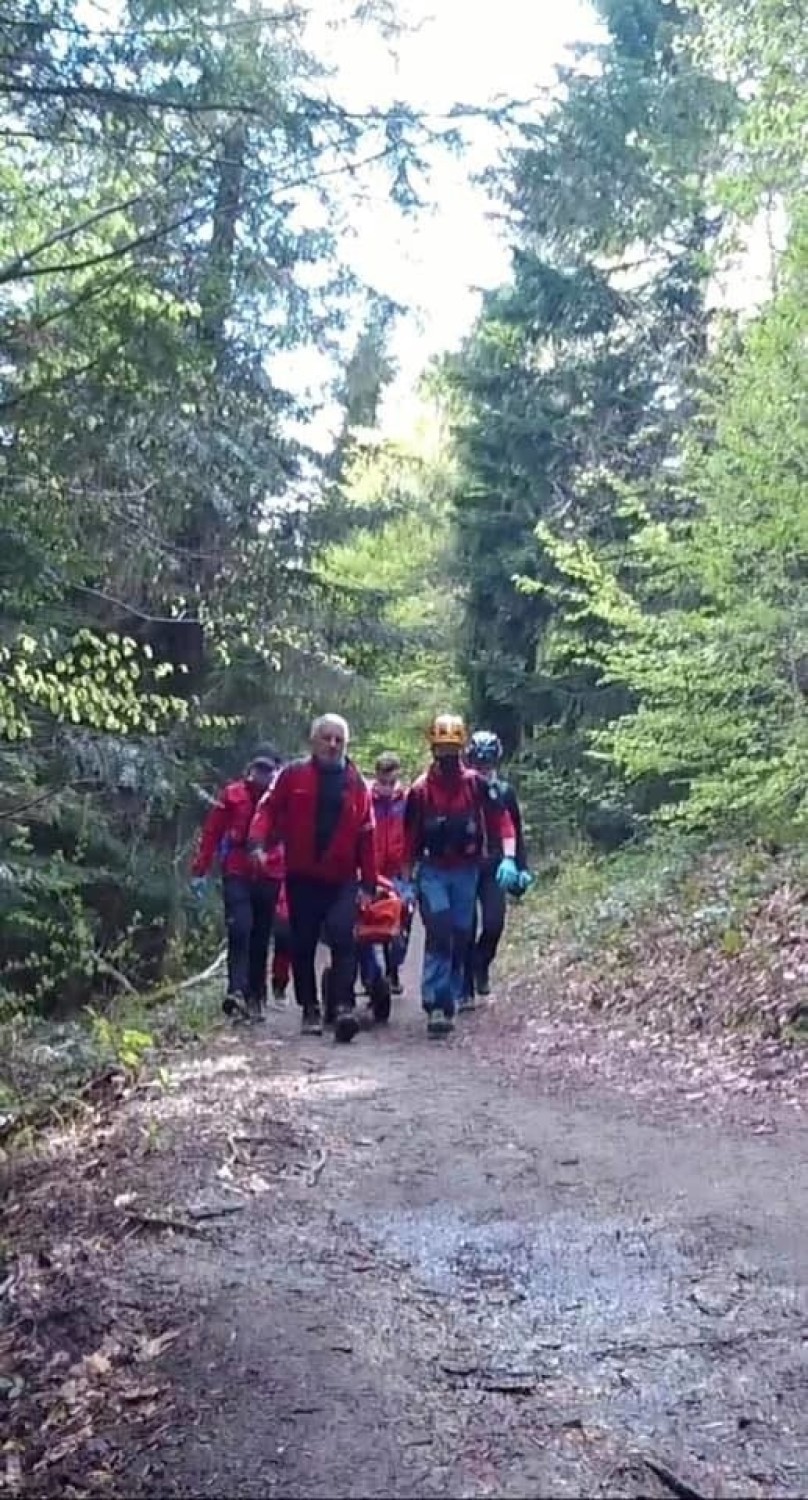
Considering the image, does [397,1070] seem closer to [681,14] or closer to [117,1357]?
[117,1357]

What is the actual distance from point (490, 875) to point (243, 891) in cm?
189

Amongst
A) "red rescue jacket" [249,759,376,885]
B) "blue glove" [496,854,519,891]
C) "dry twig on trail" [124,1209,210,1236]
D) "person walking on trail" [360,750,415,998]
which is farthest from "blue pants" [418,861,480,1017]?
"dry twig on trail" [124,1209,210,1236]

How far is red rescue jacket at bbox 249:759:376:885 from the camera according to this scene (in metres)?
9.06

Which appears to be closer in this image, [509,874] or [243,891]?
[509,874]

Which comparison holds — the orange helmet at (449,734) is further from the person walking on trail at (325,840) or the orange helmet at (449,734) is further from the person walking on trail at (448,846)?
the person walking on trail at (325,840)

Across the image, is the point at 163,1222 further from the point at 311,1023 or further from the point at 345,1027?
the point at 311,1023

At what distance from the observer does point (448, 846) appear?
9.83m

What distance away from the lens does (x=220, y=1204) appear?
17.8 feet

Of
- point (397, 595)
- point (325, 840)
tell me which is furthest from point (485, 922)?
point (397, 595)

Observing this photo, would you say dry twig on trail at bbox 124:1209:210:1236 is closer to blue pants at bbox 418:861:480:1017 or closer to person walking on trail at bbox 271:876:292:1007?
blue pants at bbox 418:861:480:1017

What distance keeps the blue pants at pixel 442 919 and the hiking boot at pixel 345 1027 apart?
2.69ft

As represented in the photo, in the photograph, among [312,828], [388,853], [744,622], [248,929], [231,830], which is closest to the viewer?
[312,828]

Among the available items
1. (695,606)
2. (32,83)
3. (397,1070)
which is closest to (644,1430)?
(397,1070)

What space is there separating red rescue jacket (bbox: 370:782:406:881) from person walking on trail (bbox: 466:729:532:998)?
729 millimetres
